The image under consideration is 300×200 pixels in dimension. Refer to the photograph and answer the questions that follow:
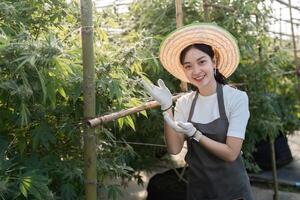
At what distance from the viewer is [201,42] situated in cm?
190

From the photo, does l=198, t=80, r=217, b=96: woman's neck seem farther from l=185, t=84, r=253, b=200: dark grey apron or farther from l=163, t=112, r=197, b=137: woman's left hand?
A: l=163, t=112, r=197, b=137: woman's left hand

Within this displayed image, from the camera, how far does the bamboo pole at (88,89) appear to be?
70.0 inches

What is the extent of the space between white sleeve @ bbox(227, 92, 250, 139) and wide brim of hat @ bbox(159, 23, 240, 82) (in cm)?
27

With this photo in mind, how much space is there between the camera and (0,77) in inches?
65.1

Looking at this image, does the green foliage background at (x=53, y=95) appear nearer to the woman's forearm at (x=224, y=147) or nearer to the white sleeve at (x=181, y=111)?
the white sleeve at (x=181, y=111)

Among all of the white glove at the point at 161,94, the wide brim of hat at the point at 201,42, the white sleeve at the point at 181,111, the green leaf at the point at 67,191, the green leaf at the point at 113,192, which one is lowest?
the green leaf at the point at 113,192

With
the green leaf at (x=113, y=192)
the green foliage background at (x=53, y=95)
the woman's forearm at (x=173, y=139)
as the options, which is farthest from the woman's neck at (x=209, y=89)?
the green leaf at (x=113, y=192)

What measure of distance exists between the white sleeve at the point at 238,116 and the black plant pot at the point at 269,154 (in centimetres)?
363

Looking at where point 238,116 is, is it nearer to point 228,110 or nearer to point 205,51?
point 228,110

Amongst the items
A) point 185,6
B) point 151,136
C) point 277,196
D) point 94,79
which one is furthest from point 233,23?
point 94,79

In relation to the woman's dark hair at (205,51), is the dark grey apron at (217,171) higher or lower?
lower

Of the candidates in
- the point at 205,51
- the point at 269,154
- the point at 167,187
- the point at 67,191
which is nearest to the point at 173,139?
the point at 205,51

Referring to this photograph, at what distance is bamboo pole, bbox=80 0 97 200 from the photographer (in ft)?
5.83

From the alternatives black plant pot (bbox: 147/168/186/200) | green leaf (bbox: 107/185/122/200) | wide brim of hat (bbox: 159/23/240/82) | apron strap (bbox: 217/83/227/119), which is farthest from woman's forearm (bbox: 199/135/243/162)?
black plant pot (bbox: 147/168/186/200)
